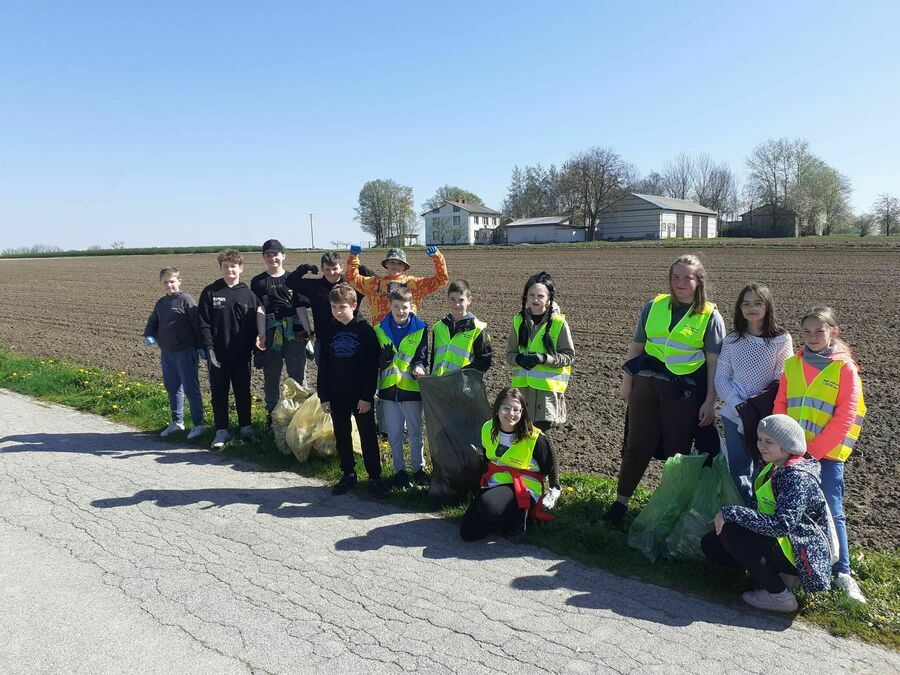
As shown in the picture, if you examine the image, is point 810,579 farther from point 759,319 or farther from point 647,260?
point 647,260

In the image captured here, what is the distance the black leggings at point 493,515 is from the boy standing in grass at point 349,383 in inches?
41.0

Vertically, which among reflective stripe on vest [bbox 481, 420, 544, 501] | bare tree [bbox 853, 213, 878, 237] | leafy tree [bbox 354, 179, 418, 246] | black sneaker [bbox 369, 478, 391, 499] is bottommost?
black sneaker [bbox 369, 478, 391, 499]

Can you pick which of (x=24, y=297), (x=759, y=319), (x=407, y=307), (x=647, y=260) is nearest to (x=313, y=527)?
(x=407, y=307)

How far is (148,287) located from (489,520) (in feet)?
88.2

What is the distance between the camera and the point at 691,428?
4.15 meters

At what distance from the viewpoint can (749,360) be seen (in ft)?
12.9

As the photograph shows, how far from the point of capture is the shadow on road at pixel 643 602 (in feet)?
10.4

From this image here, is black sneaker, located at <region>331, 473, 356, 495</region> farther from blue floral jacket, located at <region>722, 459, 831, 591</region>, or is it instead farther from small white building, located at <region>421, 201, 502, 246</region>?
small white building, located at <region>421, 201, 502, 246</region>

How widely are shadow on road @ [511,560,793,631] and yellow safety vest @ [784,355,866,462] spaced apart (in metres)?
1.07

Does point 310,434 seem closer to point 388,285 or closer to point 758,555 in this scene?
point 388,285

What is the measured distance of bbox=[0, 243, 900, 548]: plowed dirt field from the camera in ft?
18.7

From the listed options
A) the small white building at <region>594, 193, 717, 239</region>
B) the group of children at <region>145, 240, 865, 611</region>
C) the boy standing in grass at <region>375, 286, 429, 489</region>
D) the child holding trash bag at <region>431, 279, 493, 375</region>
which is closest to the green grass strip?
the group of children at <region>145, 240, 865, 611</region>

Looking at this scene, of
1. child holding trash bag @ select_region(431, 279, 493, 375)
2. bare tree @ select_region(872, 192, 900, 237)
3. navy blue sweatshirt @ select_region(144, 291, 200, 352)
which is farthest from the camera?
bare tree @ select_region(872, 192, 900, 237)

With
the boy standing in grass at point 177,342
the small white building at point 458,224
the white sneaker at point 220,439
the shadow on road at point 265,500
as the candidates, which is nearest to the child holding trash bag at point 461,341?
the shadow on road at point 265,500
